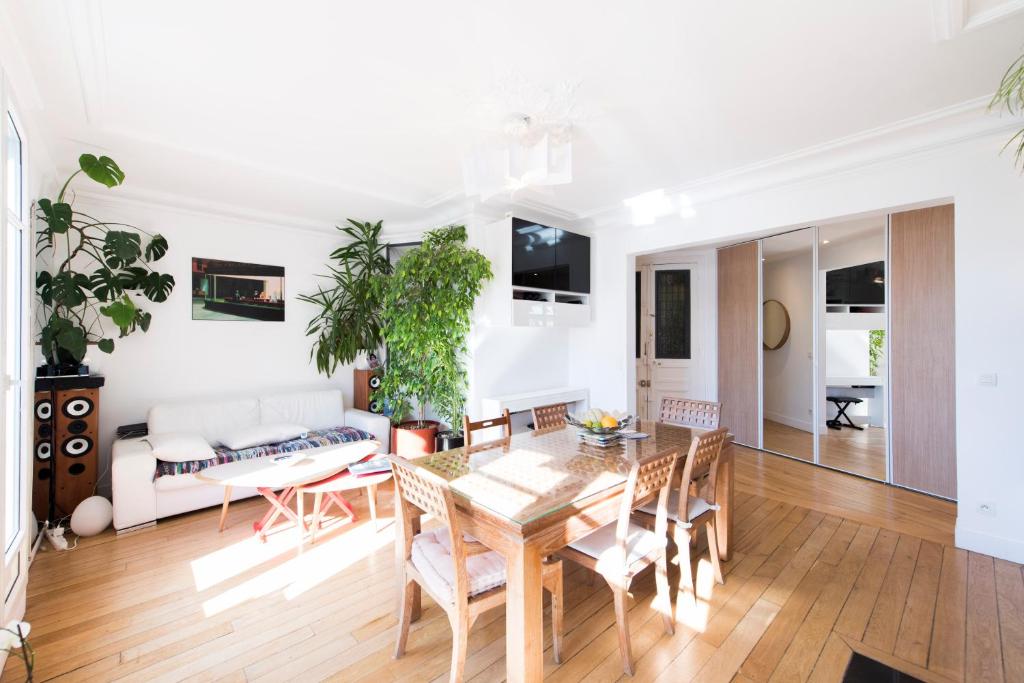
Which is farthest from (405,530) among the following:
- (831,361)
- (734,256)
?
(734,256)

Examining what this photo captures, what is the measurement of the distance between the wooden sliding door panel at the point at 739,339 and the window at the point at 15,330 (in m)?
5.52

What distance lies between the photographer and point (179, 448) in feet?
10.5

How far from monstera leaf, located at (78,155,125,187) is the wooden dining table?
274cm

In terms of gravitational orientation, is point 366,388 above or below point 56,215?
below

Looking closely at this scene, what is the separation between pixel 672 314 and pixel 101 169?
5.50m

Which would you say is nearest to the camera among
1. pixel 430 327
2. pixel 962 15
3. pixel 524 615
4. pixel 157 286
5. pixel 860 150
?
pixel 524 615

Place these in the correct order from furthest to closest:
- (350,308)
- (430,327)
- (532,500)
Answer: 1. (350,308)
2. (430,327)
3. (532,500)

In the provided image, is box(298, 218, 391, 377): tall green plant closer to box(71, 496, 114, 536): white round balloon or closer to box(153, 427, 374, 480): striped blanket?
box(153, 427, 374, 480): striped blanket

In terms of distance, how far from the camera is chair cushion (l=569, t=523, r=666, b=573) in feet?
6.01

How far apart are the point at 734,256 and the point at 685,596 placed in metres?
4.03

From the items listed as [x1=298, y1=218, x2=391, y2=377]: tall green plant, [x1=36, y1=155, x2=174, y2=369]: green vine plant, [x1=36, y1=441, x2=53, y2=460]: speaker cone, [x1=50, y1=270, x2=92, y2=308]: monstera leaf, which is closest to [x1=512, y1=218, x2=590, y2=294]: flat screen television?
[x1=298, y1=218, x2=391, y2=377]: tall green plant

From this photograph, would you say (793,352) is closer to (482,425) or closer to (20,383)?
(482,425)

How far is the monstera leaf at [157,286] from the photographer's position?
12.1 feet

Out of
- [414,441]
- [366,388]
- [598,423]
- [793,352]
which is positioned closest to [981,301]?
[793,352]
